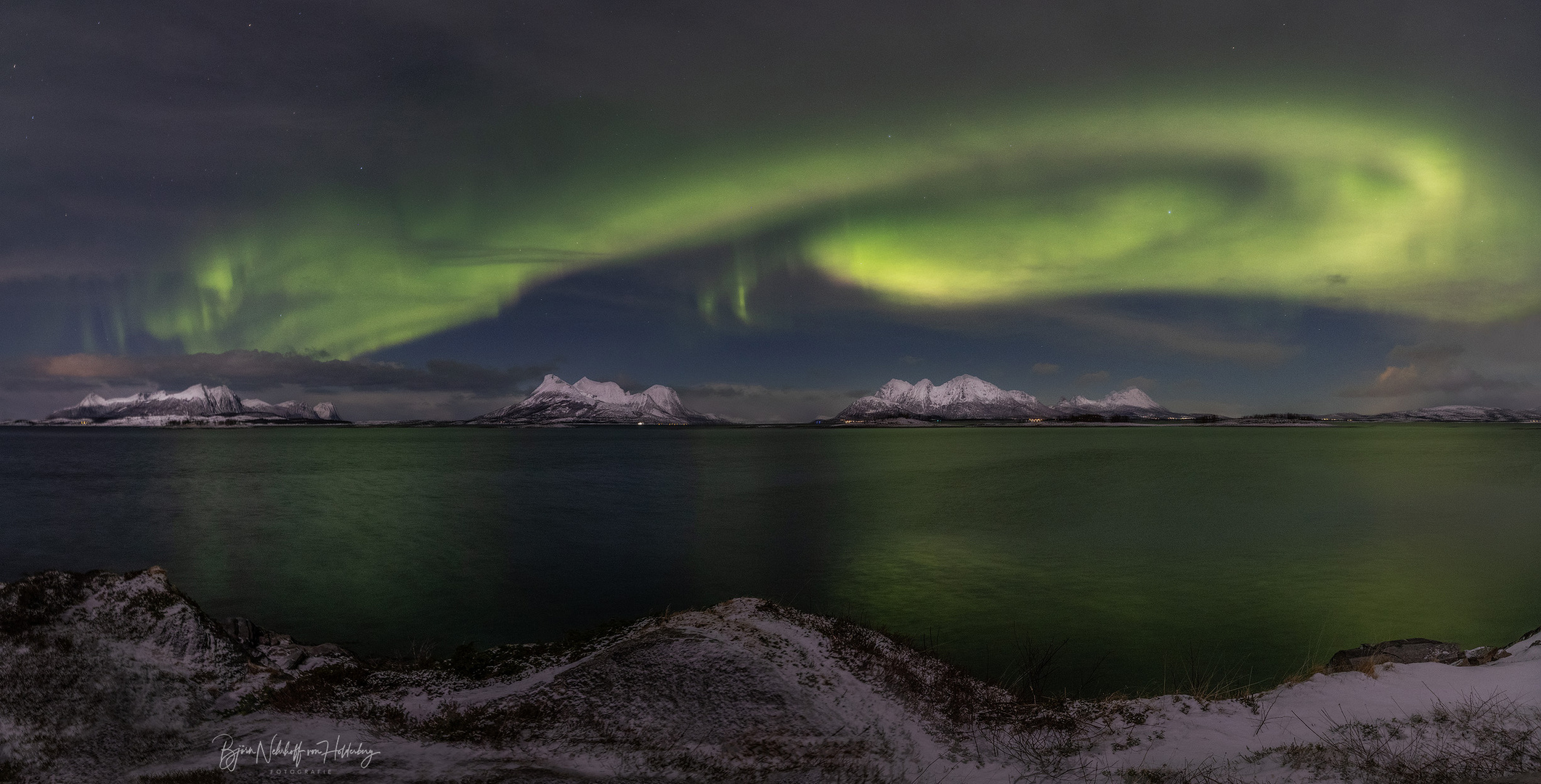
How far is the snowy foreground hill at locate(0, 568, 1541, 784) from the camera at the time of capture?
10039 millimetres

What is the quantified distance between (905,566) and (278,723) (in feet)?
96.3

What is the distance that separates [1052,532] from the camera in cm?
4628

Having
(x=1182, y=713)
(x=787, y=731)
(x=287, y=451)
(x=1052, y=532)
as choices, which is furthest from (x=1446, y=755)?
(x=287, y=451)

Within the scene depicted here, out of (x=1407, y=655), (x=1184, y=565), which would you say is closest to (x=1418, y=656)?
(x=1407, y=655)

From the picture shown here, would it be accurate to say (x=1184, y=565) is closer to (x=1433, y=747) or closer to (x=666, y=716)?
(x=1433, y=747)

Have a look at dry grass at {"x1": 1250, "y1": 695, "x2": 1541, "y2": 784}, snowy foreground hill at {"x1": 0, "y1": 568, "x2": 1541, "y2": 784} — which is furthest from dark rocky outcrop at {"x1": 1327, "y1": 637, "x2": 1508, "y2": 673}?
dry grass at {"x1": 1250, "y1": 695, "x2": 1541, "y2": 784}

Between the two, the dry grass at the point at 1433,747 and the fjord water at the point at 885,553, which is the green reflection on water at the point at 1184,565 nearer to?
the fjord water at the point at 885,553

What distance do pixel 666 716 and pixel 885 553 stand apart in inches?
1151

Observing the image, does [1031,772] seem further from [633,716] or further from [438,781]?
[438,781]

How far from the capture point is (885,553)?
3925 cm

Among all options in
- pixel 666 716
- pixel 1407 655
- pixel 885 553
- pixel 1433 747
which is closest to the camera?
pixel 1433 747

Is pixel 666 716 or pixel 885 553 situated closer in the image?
pixel 666 716

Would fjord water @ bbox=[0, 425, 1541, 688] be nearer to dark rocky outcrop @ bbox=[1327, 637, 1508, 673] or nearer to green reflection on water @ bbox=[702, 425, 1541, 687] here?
green reflection on water @ bbox=[702, 425, 1541, 687]

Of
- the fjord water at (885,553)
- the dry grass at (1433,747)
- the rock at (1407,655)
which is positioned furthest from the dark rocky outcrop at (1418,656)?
the fjord water at (885,553)
